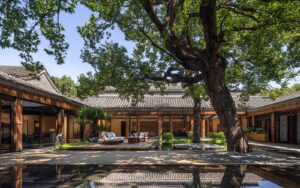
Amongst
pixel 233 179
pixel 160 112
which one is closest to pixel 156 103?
pixel 160 112

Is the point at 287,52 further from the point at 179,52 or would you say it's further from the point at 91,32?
the point at 91,32

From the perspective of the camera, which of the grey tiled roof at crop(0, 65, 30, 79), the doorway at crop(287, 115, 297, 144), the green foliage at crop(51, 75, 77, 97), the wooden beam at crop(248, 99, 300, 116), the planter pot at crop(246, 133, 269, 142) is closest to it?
the wooden beam at crop(248, 99, 300, 116)

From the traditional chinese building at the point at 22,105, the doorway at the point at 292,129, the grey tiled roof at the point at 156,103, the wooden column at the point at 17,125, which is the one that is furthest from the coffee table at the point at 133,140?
the doorway at the point at 292,129

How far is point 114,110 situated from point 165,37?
23453 mm

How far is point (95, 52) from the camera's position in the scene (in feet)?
59.4

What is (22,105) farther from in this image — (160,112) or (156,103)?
(156,103)

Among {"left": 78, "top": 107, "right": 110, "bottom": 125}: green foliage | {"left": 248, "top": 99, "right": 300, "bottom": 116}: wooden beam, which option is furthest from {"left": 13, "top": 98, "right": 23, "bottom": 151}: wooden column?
{"left": 248, "top": 99, "right": 300, "bottom": 116}: wooden beam

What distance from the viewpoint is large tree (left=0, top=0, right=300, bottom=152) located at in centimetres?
1317

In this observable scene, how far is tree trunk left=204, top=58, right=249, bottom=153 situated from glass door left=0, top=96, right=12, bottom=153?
9.89m

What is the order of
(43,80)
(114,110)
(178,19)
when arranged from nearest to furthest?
(178,19) → (43,80) → (114,110)

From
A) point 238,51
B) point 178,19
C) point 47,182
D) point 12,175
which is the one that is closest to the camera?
point 47,182

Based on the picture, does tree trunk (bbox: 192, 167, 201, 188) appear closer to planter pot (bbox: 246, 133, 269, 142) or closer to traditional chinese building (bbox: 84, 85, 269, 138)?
planter pot (bbox: 246, 133, 269, 142)

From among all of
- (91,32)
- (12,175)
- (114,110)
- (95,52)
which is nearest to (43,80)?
(114,110)

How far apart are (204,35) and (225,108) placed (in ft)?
10.5
